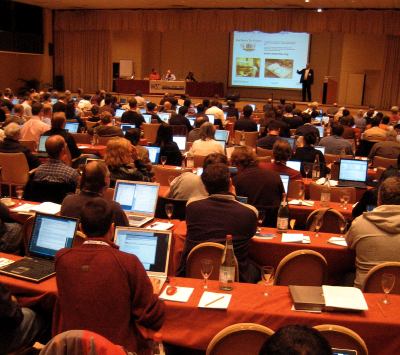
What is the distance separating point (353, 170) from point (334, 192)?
3.49 ft

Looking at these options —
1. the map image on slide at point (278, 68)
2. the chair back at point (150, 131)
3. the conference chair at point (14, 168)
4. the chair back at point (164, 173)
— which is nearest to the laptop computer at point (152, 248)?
the chair back at point (164, 173)

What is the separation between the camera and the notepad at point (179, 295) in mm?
2941

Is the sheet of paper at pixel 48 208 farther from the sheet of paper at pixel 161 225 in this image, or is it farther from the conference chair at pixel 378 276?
the conference chair at pixel 378 276

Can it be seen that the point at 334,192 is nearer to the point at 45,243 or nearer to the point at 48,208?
the point at 48,208

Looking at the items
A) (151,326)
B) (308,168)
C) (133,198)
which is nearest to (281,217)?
(133,198)

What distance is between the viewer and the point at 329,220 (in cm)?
493

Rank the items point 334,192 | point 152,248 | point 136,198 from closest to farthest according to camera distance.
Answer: point 152,248 → point 136,198 → point 334,192

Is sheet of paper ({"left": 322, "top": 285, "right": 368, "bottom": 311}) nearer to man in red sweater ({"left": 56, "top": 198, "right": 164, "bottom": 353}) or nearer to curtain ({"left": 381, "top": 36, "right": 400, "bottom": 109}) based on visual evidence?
man in red sweater ({"left": 56, "top": 198, "right": 164, "bottom": 353})

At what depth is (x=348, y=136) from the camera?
10.6 meters

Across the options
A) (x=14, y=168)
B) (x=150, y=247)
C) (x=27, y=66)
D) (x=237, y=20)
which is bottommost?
(x=14, y=168)

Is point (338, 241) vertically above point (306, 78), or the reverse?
point (306, 78)

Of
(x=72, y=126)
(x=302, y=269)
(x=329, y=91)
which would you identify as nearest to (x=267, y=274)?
(x=302, y=269)

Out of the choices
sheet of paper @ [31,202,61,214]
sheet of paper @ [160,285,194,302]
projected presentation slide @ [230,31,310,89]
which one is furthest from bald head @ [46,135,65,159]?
projected presentation slide @ [230,31,310,89]

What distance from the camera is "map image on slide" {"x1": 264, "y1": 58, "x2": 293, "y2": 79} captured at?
20562 mm
